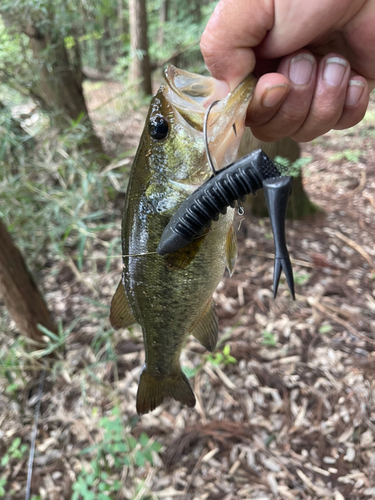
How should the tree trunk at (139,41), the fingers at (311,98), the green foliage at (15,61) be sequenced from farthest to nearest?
the tree trunk at (139,41) < the green foliage at (15,61) < the fingers at (311,98)

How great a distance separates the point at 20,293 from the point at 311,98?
269 cm

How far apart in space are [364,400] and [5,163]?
420cm

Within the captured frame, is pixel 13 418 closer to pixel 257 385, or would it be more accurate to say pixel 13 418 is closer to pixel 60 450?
pixel 60 450

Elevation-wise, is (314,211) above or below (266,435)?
above

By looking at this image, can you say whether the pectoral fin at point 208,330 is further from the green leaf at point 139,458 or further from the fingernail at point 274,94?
the green leaf at point 139,458

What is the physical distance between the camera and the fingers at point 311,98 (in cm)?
131

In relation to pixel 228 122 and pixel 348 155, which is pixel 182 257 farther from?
pixel 348 155

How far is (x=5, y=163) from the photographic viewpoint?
137 inches

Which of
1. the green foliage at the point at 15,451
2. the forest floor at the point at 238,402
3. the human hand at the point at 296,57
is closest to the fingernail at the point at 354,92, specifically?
the human hand at the point at 296,57

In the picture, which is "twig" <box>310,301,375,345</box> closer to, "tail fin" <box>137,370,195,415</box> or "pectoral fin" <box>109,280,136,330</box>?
"tail fin" <box>137,370,195,415</box>

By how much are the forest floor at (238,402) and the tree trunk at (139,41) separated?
6.51 metres

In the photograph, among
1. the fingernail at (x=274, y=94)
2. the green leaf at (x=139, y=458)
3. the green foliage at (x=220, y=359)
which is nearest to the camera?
the fingernail at (x=274, y=94)

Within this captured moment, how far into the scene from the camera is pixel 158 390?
5.59ft

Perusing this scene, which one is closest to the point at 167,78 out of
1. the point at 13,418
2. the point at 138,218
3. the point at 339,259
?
the point at 138,218
